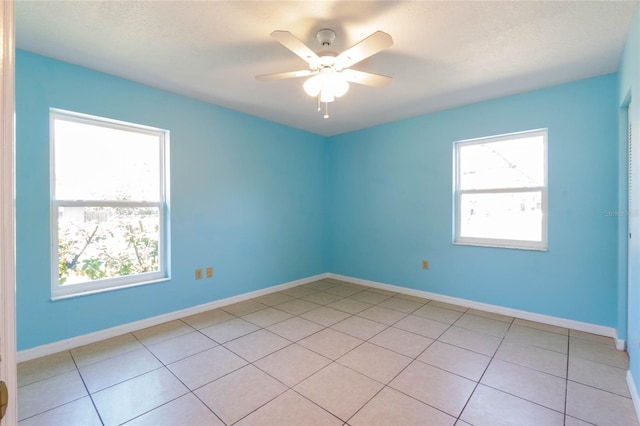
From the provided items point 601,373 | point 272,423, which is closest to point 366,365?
point 272,423

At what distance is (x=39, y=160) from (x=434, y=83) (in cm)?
359

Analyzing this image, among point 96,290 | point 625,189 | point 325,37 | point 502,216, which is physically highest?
point 325,37

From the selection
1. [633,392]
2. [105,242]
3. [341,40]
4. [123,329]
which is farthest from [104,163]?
[633,392]

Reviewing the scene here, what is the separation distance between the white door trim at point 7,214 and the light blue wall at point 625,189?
2.77 meters

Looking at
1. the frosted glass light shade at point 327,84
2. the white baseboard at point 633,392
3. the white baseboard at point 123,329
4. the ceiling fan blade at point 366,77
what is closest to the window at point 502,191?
the white baseboard at point 633,392

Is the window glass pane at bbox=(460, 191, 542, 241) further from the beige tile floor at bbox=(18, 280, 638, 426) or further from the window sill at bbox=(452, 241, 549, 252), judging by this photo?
the beige tile floor at bbox=(18, 280, 638, 426)

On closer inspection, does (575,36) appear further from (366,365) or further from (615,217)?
(366,365)

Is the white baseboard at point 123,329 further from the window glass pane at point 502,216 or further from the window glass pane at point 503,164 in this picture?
the window glass pane at point 503,164

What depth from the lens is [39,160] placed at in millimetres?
2287

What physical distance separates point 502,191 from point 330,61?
2569 mm

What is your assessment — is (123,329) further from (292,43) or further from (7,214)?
(292,43)

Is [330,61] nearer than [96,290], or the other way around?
[330,61]

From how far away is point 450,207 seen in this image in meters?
3.57

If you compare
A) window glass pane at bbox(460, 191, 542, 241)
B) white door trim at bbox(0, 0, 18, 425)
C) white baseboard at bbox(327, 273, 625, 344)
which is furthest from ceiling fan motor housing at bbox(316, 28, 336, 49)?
white baseboard at bbox(327, 273, 625, 344)
